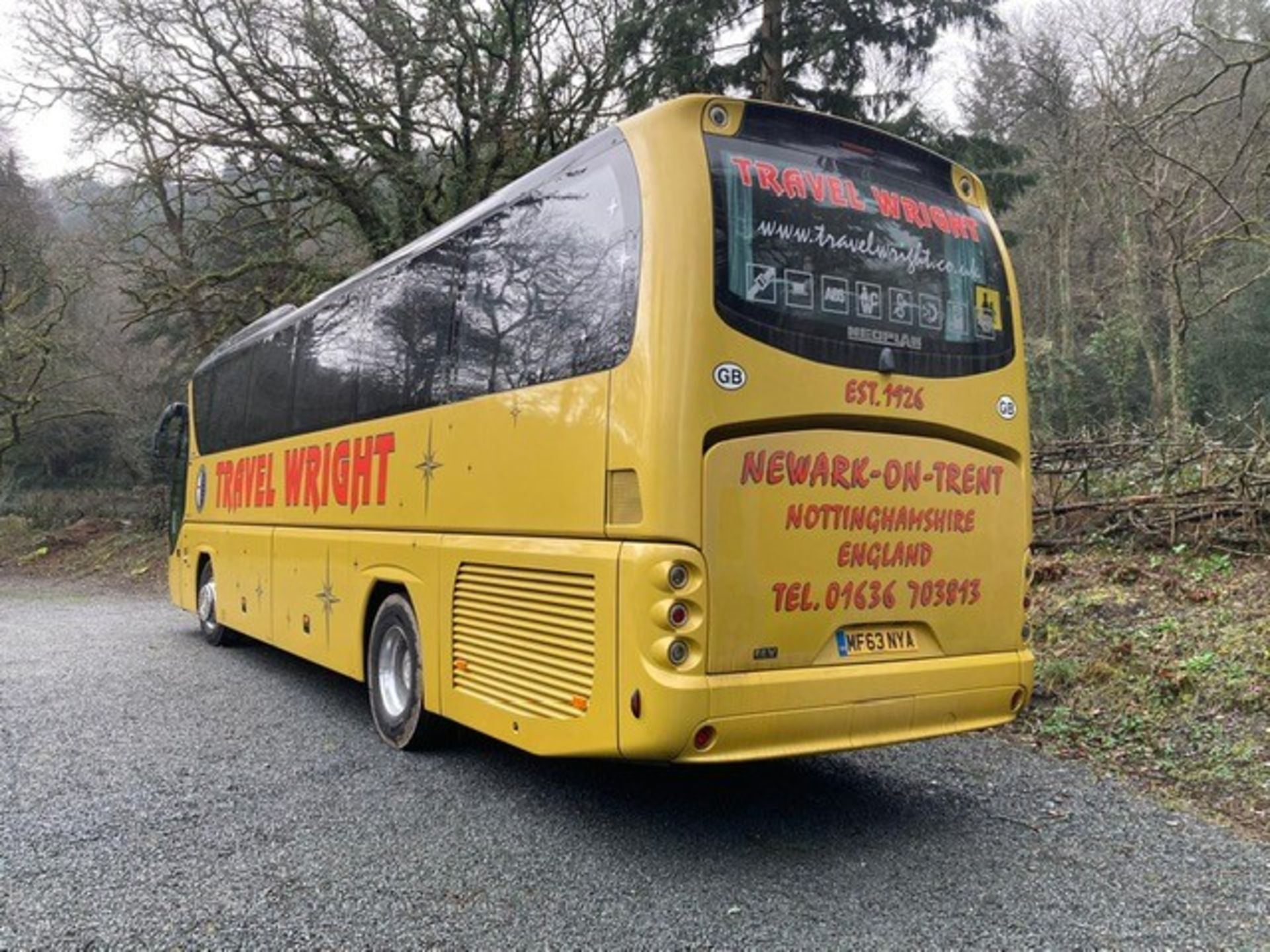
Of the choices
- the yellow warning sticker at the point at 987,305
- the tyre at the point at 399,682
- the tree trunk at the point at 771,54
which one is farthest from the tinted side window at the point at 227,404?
the tree trunk at the point at 771,54

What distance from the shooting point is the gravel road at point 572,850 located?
11.5ft

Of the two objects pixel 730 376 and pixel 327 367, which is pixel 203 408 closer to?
pixel 327 367

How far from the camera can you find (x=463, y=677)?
5016 mm

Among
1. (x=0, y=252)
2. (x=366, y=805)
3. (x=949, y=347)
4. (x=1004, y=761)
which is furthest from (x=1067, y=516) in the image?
(x=0, y=252)

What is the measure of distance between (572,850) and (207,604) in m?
8.00

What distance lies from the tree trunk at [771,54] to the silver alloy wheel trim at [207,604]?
10425 mm

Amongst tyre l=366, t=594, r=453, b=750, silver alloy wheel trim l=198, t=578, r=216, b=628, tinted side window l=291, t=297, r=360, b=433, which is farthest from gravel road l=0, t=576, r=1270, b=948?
silver alloy wheel trim l=198, t=578, r=216, b=628

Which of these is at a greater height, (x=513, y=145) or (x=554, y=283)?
(x=513, y=145)

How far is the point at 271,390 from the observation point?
8.65 metres

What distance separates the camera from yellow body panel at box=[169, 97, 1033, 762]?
12.6 feet

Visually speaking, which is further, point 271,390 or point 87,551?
point 87,551

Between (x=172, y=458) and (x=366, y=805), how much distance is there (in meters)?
8.95

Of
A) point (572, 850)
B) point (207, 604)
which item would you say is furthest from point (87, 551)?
point (572, 850)

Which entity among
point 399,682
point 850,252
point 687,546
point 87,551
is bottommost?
point 87,551
